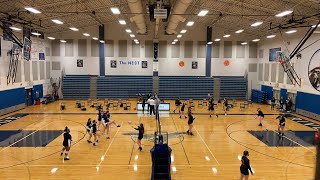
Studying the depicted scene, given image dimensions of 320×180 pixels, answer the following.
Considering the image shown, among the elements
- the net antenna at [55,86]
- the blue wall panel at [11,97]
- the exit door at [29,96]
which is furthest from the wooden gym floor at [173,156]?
the net antenna at [55,86]

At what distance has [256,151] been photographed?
14.5 meters

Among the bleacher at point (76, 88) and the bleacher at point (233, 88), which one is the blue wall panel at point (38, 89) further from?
the bleacher at point (233, 88)

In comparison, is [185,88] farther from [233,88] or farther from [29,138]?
[29,138]

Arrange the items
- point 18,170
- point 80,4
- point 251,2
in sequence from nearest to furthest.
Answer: point 18,170, point 251,2, point 80,4

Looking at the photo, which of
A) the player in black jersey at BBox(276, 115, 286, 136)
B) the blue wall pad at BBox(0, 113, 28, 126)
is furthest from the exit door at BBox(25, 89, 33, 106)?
the player in black jersey at BBox(276, 115, 286, 136)

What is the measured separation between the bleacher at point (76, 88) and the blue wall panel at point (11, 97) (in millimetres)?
7414

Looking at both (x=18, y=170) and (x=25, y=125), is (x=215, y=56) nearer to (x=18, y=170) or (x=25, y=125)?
(x=25, y=125)

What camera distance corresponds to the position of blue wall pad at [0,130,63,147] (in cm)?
1544

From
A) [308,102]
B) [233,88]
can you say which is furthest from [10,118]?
[308,102]

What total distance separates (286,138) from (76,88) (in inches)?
1036

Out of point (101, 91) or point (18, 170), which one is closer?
point (18, 170)

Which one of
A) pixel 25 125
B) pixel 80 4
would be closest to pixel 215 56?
pixel 80 4

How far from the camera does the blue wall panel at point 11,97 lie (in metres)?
24.0

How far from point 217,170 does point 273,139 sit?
22.8 feet
